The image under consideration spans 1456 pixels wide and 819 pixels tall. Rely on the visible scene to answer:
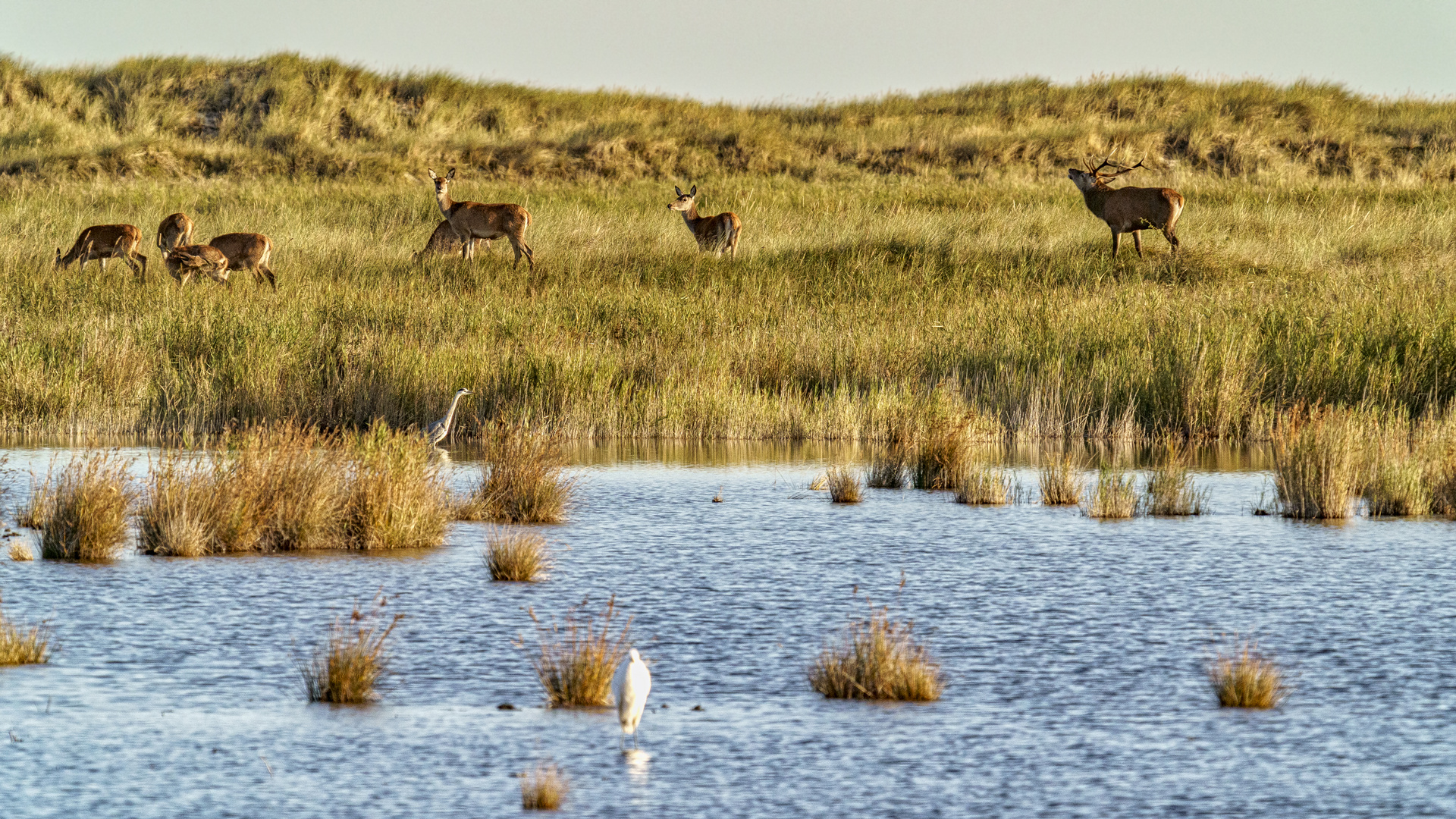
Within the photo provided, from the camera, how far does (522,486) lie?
12.2 m

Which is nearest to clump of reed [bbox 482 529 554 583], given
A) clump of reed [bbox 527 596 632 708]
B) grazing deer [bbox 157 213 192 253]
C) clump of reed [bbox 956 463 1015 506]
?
clump of reed [bbox 527 596 632 708]

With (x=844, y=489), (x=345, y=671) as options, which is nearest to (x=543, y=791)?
(x=345, y=671)

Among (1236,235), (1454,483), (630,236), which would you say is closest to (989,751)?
(1454,483)

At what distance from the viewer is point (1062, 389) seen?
58.6ft

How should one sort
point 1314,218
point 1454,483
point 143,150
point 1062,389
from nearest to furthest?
point 1454,483 → point 1062,389 → point 1314,218 → point 143,150

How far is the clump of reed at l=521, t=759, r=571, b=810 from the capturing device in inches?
223

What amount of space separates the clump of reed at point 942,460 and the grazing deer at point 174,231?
15.7m

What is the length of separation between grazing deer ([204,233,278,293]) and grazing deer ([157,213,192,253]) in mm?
1830

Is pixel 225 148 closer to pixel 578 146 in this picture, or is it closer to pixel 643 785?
pixel 578 146

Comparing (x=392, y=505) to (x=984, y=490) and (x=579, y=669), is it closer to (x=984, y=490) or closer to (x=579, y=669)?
(x=579, y=669)

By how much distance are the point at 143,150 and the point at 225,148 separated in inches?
102

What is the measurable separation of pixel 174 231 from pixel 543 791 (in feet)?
73.7

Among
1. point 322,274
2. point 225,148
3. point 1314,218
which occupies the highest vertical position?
point 225,148

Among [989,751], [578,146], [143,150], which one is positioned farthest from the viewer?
[578,146]
